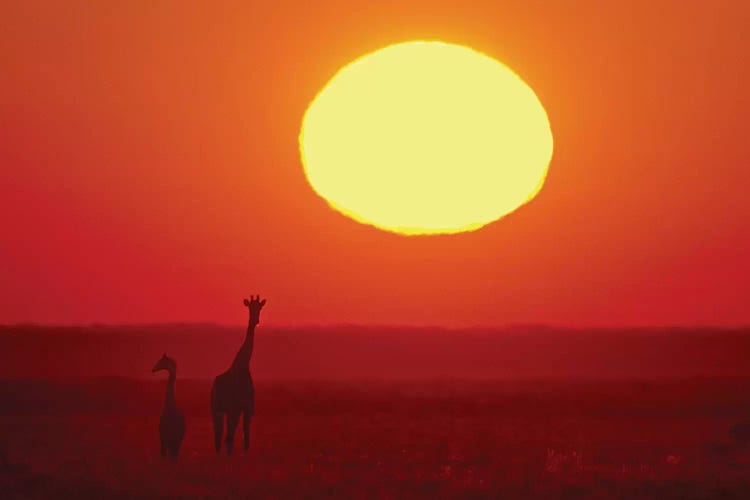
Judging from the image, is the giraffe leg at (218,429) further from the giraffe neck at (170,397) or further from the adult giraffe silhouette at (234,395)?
the giraffe neck at (170,397)

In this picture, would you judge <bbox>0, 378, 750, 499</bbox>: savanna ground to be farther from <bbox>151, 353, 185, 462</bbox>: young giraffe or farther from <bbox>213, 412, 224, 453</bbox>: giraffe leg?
<bbox>151, 353, 185, 462</bbox>: young giraffe

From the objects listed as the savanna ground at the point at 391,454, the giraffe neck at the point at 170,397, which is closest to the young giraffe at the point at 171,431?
the giraffe neck at the point at 170,397

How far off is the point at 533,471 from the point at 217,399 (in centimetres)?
667

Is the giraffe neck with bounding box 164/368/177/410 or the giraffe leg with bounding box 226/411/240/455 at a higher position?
the giraffe neck with bounding box 164/368/177/410

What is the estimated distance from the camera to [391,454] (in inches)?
1033

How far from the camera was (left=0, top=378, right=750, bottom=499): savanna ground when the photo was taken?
20656 millimetres

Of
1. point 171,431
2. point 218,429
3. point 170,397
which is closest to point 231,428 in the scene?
point 218,429

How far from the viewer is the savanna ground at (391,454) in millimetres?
20656

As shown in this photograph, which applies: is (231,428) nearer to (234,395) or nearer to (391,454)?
(234,395)

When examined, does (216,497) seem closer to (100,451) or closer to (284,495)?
(284,495)

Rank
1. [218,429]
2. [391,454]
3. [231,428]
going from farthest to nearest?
[391,454] → [218,429] → [231,428]

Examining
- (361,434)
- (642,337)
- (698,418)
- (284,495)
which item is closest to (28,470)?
(284,495)

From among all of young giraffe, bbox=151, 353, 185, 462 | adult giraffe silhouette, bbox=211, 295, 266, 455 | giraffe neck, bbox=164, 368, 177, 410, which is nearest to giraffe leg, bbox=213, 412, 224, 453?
adult giraffe silhouette, bbox=211, 295, 266, 455

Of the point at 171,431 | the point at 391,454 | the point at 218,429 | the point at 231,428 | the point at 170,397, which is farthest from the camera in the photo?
the point at 391,454
